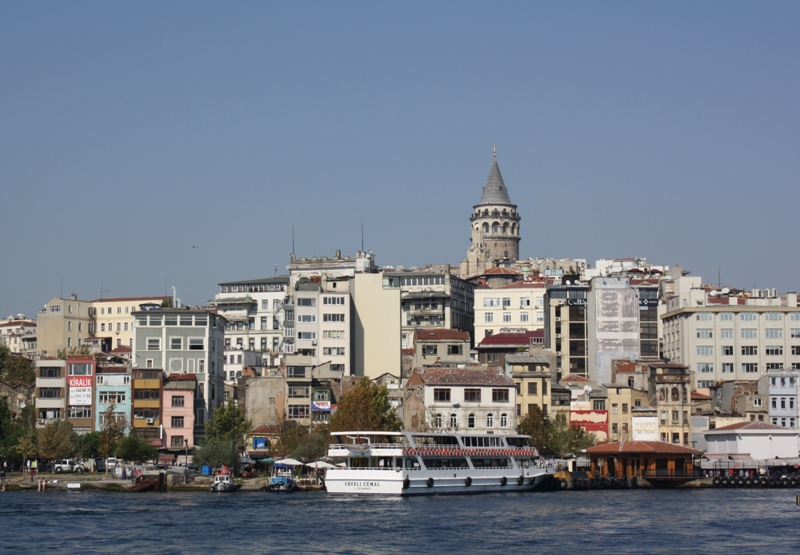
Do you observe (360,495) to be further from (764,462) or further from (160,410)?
(764,462)

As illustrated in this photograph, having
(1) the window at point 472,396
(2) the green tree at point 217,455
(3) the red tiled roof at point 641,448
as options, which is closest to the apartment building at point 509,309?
(1) the window at point 472,396

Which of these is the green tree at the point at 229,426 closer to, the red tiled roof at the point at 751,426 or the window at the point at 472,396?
the window at the point at 472,396

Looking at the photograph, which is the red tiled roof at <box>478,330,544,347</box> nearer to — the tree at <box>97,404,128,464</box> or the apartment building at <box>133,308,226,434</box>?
the apartment building at <box>133,308,226,434</box>

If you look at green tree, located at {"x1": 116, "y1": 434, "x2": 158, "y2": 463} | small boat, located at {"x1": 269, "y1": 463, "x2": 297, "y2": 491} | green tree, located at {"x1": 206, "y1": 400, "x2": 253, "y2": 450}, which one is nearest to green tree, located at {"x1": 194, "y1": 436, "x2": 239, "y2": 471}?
green tree, located at {"x1": 206, "y1": 400, "x2": 253, "y2": 450}

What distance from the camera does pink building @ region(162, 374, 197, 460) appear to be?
105125 millimetres

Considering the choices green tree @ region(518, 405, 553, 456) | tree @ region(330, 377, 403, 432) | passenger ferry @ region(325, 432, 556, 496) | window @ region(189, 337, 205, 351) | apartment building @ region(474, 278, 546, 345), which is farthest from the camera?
apartment building @ region(474, 278, 546, 345)

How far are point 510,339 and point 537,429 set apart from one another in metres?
33.9

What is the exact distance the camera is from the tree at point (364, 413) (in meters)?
97.2

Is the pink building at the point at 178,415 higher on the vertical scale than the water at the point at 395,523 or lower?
higher

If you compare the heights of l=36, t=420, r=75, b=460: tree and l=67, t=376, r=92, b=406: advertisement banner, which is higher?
l=67, t=376, r=92, b=406: advertisement banner

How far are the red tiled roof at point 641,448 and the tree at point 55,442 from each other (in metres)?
38.1

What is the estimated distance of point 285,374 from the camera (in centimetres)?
10988

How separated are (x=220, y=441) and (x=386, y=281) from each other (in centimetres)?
4084

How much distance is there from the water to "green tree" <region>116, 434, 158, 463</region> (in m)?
10.9
